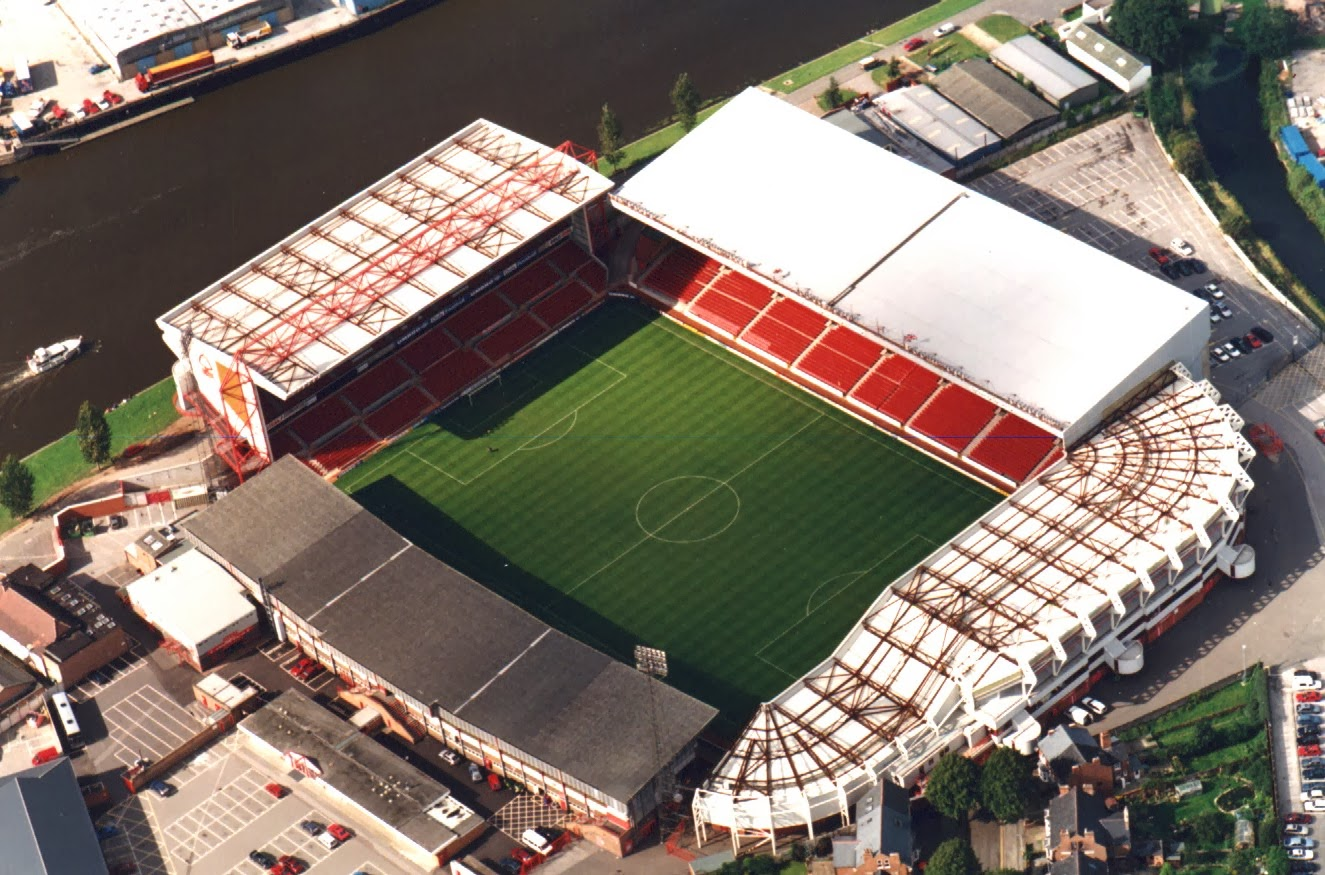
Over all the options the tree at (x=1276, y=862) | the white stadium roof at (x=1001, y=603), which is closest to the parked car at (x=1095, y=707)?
the white stadium roof at (x=1001, y=603)

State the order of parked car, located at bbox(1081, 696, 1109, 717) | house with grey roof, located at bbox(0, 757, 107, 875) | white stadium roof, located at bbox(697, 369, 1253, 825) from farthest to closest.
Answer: parked car, located at bbox(1081, 696, 1109, 717) < white stadium roof, located at bbox(697, 369, 1253, 825) < house with grey roof, located at bbox(0, 757, 107, 875)

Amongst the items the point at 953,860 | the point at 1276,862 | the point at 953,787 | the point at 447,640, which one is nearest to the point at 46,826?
the point at 447,640

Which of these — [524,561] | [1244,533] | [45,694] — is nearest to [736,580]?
[524,561]

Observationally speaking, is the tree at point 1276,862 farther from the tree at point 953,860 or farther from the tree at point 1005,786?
the tree at point 953,860

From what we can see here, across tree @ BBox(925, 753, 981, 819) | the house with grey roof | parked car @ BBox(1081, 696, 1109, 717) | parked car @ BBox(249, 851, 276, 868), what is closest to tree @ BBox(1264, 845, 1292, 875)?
parked car @ BBox(1081, 696, 1109, 717)

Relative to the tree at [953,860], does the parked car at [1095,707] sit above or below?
below

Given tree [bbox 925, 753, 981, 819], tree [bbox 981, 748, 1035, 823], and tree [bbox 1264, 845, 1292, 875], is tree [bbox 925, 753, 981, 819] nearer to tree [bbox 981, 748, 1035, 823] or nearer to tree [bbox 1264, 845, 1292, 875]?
tree [bbox 981, 748, 1035, 823]

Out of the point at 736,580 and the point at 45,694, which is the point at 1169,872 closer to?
the point at 736,580
